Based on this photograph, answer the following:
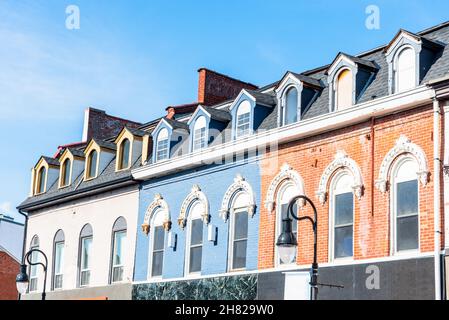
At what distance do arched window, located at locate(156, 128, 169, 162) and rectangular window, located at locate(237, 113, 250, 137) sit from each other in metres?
3.80

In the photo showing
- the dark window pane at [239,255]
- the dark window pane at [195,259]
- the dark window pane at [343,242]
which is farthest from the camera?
the dark window pane at [195,259]

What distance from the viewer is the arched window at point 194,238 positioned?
27.6 meters

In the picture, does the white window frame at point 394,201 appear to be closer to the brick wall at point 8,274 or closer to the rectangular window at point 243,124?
the rectangular window at point 243,124

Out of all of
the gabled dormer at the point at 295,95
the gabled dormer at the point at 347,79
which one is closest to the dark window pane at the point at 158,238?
the gabled dormer at the point at 295,95

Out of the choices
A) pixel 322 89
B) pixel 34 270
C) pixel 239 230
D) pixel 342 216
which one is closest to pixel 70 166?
pixel 34 270

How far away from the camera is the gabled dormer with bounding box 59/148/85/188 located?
118 ft

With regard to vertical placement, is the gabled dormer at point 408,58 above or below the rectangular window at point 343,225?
above

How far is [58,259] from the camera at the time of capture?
35188 millimetres

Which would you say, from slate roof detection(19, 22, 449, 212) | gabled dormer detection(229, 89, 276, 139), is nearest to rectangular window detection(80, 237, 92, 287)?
slate roof detection(19, 22, 449, 212)

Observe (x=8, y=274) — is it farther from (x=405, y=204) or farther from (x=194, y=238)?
(x=405, y=204)

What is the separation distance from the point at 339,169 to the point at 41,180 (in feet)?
63.0

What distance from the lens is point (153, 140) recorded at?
30750mm

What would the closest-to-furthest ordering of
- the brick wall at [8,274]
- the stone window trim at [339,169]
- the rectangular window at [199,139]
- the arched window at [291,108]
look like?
the stone window trim at [339,169]
the arched window at [291,108]
the rectangular window at [199,139]
the brick wall at [8,274]
